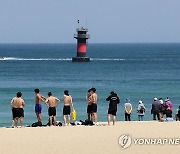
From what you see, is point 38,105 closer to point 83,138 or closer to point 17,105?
point 17,105

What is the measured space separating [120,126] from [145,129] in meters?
1.12

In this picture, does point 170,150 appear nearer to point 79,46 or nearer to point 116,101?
point 116,101

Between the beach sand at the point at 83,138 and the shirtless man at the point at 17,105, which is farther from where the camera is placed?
the shirtless man at the point at 17,105

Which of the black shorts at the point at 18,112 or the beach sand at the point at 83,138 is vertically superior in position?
the black shorts at the point at 18,112

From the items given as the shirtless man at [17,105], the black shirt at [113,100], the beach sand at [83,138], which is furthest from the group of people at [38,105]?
the black shirt at [113,100]

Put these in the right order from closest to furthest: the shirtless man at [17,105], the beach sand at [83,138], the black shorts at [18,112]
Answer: the beach sand at [83,138] < the shirtless man at [17,105] < the black shorts at [18,112]

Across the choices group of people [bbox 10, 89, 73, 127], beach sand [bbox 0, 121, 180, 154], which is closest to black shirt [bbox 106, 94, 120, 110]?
beach sand [bbox 0, 121, 180, 154]

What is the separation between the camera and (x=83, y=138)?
17.5m

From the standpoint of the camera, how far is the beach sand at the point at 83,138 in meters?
15.8

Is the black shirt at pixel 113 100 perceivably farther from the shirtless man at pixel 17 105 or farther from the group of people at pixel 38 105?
the shirtless man at pixel 17 105

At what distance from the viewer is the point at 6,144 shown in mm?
16578

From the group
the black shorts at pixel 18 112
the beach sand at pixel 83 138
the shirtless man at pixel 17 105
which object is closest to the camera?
the beach sand at pixel 83 138

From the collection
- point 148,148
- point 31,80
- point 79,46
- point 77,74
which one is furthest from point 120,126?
point 79,46

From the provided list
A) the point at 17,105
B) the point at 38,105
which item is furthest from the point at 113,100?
the point at 17,105
